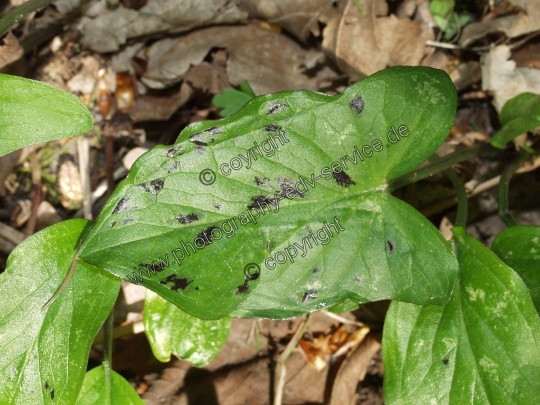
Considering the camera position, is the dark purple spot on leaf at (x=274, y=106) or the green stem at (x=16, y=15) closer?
the dark purple spot on leaf at (x=274, y=106)

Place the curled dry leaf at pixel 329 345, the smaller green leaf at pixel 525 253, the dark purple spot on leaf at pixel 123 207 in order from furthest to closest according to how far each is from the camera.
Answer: the curled dry leaf at pixel 329 345 < the smaller green leaf at pixel 525 253 < the dark purple spot on leaf at pixel 123 207

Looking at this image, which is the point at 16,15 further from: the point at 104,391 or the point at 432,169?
the point at 432,169

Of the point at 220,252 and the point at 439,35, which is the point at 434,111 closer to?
the point at 220,252

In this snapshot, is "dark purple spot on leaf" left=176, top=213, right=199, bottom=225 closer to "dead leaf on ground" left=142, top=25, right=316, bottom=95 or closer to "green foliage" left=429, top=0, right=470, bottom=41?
"dead leaf on ground" left=142, top=25, right=316, bottom=95

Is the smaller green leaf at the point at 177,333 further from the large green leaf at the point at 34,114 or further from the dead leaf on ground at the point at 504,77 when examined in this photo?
the dead leaf on ground at the point at 504,77

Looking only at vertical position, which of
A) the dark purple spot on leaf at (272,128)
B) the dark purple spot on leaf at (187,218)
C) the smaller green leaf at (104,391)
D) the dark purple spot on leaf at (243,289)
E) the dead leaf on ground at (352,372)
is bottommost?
the dead leaf on ground at (352,372)

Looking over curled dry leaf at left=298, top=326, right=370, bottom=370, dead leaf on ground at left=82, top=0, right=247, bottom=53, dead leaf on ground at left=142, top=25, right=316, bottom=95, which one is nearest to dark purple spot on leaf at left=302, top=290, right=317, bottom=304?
curled dry leaf at left=298, top=326, right=370, bottom=370

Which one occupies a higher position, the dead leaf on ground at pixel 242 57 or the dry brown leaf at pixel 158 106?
the dead leaf on ground at pixel 242 57

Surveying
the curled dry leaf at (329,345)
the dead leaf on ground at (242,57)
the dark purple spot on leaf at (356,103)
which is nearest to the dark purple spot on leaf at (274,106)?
the dark purple spot on leaf at (356,103)
